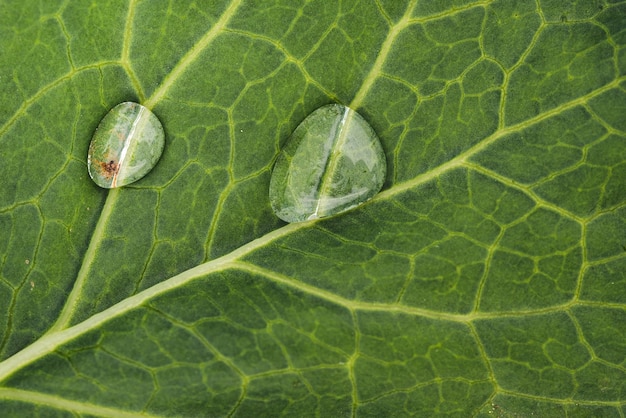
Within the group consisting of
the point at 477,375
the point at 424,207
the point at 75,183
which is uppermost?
the point at 75,183

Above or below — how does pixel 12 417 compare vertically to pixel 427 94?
below

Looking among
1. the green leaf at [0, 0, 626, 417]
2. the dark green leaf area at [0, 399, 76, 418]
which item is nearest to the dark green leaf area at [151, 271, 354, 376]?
the green leaf at [0, 0, 626, 417]

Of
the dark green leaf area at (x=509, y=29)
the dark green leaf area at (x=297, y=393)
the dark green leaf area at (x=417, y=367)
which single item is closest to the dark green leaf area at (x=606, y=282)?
the dark green leaf area at (x=417, y=367)

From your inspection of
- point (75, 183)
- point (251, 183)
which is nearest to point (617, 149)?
point (251, 183)

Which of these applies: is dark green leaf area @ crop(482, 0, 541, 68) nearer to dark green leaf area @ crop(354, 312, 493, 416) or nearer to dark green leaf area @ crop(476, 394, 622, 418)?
dark green leaf area @ crop(354, 312, 493, 416)

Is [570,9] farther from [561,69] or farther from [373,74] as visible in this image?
[373,74]

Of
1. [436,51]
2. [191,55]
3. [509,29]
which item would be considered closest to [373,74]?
[436,51]

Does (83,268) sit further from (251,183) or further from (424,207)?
(424,207)
